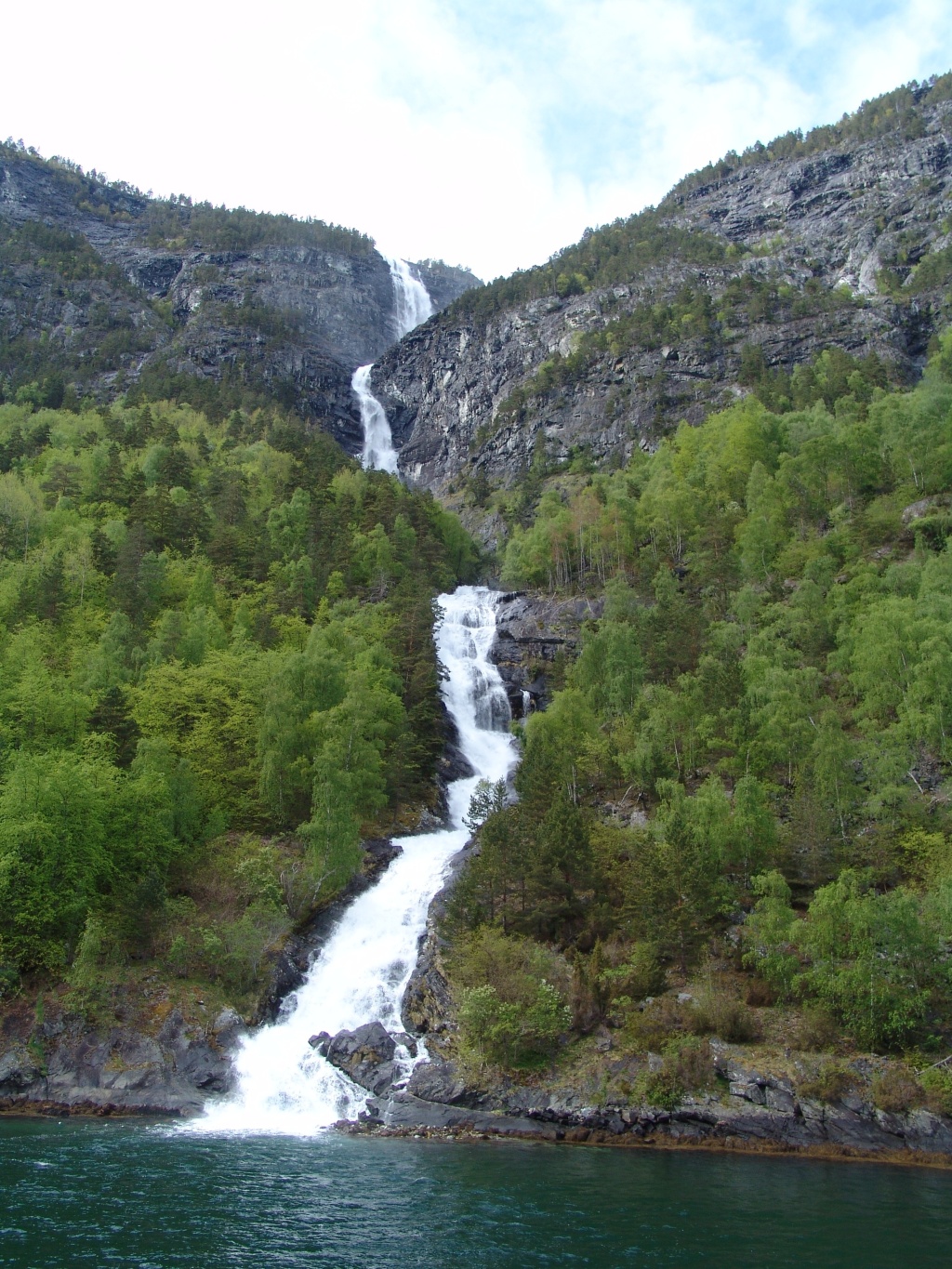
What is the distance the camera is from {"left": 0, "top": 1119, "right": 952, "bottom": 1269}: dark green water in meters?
20.0

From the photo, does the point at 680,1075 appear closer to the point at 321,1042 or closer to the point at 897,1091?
the point at 897,1091

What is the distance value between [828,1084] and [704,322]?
399 ft

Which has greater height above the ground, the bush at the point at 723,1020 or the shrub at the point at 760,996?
the shrub at the point at 760,996

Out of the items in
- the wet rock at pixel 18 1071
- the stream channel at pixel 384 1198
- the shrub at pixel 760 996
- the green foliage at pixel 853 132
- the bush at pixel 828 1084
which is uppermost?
the green foliage at pixel 853 132

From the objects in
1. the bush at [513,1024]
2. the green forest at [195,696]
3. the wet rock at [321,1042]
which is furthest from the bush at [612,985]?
the green forest at [195,696]

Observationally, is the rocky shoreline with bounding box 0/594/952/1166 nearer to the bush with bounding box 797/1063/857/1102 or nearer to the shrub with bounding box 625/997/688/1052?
the bush with bounding box 797/1063/857/1102

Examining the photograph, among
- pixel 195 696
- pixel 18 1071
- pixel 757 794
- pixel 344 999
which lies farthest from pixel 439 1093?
pixel 195 696

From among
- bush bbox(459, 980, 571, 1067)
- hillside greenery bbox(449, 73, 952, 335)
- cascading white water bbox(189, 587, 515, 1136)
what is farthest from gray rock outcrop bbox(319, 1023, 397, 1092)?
hillside greenery bbox(449, 73, 952, 335)

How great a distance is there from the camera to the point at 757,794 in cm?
4284

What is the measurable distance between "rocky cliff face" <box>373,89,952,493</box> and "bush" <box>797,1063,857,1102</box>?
327 ft

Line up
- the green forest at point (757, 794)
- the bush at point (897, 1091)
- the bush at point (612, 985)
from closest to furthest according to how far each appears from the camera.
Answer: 1. the bush at point (897, 1091)
2. the green forest at point (757, 794)
3. the bush at point (612, 985)

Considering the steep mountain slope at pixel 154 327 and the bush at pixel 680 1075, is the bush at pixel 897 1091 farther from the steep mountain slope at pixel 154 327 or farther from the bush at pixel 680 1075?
the steep mountain slope at pixel 154 327

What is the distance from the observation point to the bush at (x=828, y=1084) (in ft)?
105

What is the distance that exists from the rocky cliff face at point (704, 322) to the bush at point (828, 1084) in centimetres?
9954
